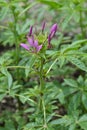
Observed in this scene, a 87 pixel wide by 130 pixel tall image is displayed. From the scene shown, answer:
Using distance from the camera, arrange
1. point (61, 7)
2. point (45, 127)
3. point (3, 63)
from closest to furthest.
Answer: point (45, 127), point (3, 63), point (61, 7)

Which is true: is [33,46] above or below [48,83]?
above

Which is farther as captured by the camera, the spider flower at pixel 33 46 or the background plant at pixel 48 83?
the background plant at pixel 48 83

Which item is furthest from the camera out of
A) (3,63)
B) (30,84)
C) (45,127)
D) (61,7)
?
(30,84)

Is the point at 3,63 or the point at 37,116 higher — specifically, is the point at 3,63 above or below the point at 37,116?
above

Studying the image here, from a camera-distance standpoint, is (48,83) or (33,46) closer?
(33,46)

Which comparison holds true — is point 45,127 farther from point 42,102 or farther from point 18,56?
point 18,56

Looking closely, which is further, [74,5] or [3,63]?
[74,5]

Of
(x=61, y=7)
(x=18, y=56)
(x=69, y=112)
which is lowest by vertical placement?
(x=69, y=112)

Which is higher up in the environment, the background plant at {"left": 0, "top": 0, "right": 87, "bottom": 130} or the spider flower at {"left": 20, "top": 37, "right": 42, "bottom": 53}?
the spider flower at {"left": 20, "top": 37, "right": 42, "bottom": 53}

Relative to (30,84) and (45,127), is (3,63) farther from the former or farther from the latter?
(30,84)

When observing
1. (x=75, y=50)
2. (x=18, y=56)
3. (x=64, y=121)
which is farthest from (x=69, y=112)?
(x=18, y=56)
